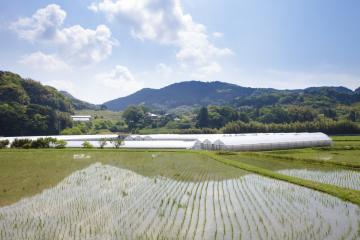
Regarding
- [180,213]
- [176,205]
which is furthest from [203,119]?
[180,213]

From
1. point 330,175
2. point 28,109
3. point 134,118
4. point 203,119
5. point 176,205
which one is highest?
point 28,109

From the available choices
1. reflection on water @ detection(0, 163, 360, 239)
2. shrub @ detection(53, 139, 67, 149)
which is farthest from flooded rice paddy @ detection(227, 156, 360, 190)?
shrub @ detection(53, 139, 67, 149)

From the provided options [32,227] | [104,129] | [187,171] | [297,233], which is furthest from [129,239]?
[104,129]

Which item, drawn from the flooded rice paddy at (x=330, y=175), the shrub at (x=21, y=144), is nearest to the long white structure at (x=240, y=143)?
the shrub at (x=21, y=144)

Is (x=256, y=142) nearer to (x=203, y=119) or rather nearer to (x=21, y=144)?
(x=21, y=144)

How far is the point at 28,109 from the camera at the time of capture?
95.2 meters

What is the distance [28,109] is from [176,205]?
3577 inches

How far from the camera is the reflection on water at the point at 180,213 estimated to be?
1133cm

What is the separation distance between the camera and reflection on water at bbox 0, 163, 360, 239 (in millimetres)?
11328

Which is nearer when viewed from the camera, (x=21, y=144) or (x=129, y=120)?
(x=21, y=144)

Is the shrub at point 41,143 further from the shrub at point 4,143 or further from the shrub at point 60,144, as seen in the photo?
the shrub at point 4,143

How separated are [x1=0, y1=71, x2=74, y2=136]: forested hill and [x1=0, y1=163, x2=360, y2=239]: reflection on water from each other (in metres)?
75.5

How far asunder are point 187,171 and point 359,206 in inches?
552

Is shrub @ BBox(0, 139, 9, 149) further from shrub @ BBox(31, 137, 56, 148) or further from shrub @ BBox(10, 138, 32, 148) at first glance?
shrub @ BBox(31, 137, 56, 148)
